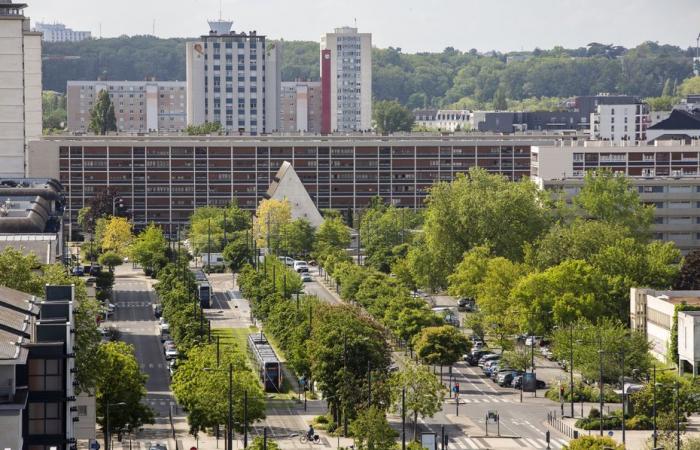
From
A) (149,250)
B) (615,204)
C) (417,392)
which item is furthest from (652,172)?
(417,392)

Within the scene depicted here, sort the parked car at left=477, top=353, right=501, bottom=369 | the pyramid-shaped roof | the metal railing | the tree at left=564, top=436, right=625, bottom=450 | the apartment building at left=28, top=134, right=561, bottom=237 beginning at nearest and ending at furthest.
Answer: the tree at left=564, top=436, right=625, bottom=450, the metal railing, the parked car at left=477, top=353, right=501, bottom=369, the pyramid-shaped roof, the apartment building at left=28, top=134, right=561, bottom=237

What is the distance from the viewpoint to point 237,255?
146 metres

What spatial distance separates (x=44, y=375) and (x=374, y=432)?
595 inches

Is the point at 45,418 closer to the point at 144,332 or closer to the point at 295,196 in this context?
the point at 144,332

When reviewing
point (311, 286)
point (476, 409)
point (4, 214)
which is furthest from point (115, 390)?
point (311, 286)

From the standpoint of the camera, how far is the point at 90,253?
149750mm

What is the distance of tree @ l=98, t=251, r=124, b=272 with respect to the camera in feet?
473

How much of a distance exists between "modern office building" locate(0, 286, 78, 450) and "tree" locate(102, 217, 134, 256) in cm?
8867

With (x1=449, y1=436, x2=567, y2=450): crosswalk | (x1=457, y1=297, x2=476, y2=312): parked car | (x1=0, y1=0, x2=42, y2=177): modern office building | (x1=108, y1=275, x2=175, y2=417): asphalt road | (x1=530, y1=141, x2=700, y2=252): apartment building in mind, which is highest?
(x1=0, y1=0, x2=42, y2=177): modern office building

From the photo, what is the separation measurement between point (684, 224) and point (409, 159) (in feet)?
145

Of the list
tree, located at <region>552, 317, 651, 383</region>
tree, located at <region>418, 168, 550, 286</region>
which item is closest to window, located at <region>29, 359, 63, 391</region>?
tree, located at <region>552, 317, 651, 383</region>

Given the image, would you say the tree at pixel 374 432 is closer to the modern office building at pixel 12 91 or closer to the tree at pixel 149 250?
the tree at pixel 149 250

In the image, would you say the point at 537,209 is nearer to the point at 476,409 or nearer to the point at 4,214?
the point at 4,214

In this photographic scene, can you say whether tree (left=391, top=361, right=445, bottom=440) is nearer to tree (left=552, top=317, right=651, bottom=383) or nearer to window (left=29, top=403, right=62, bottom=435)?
tree (left=552, top=317, right=651, bottom=383)
